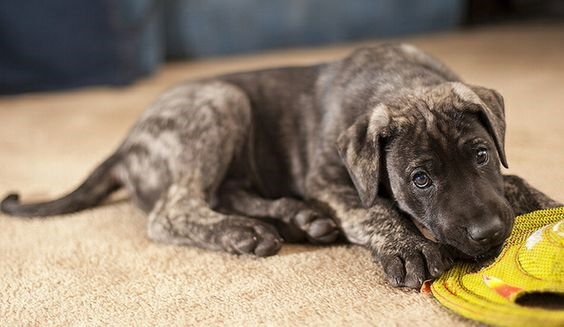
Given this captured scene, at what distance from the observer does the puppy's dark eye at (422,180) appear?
3064 mm

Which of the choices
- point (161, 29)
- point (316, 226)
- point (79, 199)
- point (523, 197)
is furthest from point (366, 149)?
point (161, 29)

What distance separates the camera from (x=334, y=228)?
3514 millimetres

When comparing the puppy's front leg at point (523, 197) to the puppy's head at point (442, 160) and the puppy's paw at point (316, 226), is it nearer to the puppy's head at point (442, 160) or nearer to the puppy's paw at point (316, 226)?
the puppy's head at point (442, 160)

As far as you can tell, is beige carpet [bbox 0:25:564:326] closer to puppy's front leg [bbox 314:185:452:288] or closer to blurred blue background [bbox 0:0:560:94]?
puppy's front leg [bbox 314:185:452:288]

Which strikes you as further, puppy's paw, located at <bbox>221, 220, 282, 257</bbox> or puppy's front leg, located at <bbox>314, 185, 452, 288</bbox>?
puppy's paw, located at <bbox>221, 220, 282, 257</bbox>

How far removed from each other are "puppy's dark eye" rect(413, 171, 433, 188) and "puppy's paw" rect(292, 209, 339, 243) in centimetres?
54

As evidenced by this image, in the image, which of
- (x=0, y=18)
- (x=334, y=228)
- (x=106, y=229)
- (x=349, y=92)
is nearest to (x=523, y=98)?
(x=349, y=92)

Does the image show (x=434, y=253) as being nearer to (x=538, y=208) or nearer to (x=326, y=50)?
(x=538, y=208)

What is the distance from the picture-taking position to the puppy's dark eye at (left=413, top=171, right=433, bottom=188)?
3.06 meters

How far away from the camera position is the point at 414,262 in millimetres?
2980

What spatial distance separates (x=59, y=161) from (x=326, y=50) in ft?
12.6

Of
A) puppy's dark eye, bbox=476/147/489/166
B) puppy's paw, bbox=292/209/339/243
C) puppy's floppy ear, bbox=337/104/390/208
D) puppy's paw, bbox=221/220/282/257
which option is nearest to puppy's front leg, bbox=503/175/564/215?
puppy's dark eye, bbox=476/147/489/166

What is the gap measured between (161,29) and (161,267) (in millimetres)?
5183

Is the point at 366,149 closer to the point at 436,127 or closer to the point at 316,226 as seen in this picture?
the point at 436,127
